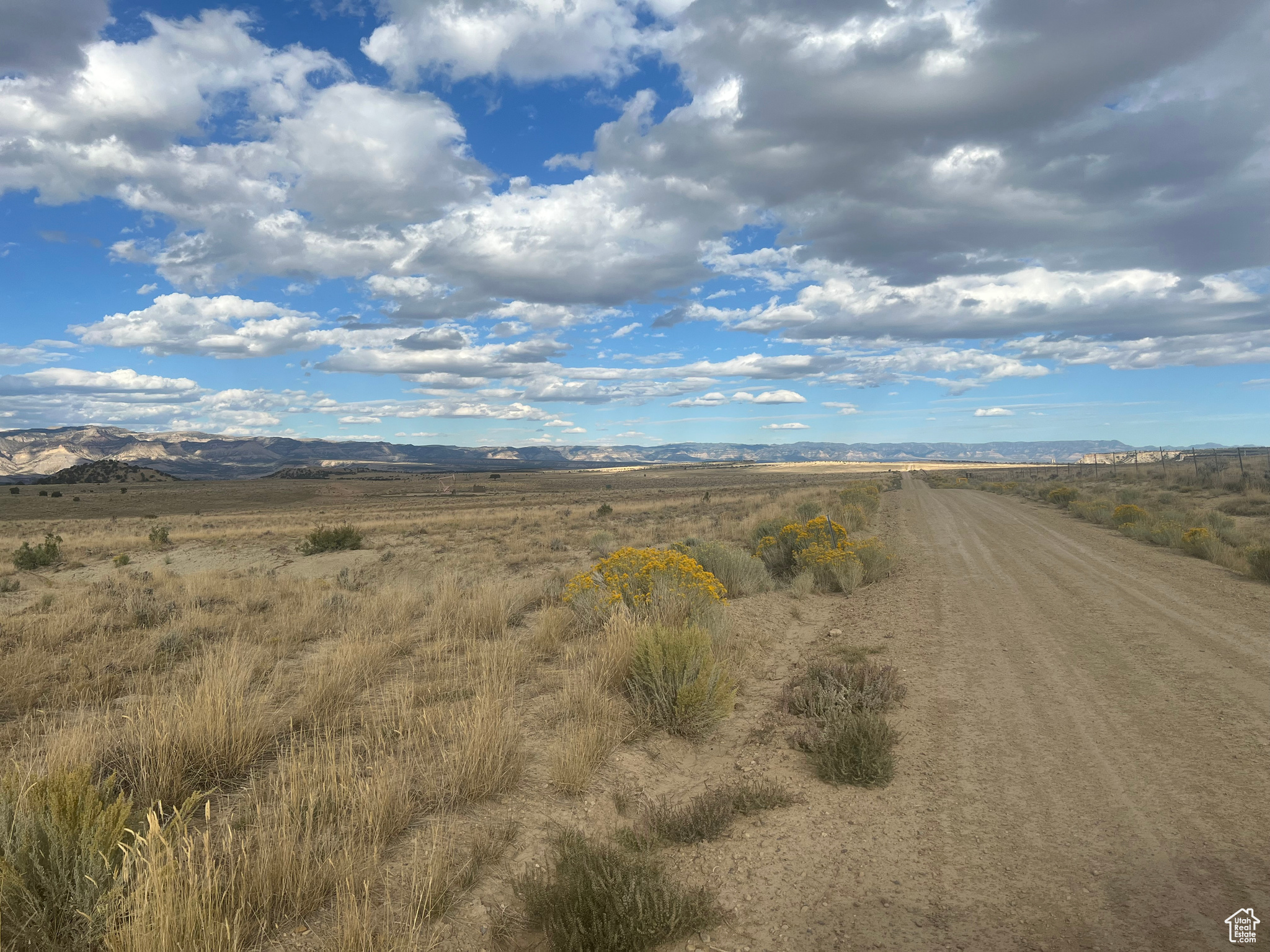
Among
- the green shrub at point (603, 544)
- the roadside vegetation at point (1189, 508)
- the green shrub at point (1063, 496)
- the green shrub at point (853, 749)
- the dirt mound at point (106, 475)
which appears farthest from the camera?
the dirt mound at point (106, 475)

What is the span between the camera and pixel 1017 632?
900cm

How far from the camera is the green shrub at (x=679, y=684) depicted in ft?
19.7

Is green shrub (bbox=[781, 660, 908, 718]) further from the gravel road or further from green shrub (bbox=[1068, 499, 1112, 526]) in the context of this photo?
green shrub (bbox=[1068, 499, 1112, 526])

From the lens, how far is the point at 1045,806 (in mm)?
4379

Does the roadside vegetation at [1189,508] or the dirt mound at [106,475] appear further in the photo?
the dirt mound at [106,475]

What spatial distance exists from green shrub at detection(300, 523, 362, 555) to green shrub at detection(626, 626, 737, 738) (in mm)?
19863

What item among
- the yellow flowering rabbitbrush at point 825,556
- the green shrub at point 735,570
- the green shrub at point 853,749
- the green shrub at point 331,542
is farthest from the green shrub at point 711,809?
the green shrub at point 331,542

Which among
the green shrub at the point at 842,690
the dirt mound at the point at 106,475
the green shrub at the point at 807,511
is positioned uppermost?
the green shrub at the point at 807,511

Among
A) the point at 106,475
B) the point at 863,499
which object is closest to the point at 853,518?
the point at 863,499

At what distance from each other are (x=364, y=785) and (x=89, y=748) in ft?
6.95

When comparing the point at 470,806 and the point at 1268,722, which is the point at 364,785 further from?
the point at 1268,722

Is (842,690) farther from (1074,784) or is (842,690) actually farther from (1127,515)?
(1127,515)

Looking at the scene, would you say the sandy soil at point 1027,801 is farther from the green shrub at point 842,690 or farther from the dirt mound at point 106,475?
the dirt mound at point 106,475

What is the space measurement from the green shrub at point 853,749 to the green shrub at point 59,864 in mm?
→ 4517
